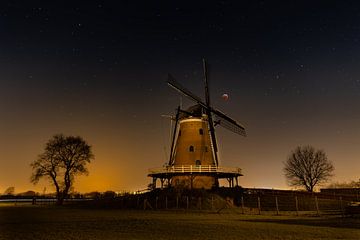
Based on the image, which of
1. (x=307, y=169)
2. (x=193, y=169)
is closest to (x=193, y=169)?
(x=193, y=169)

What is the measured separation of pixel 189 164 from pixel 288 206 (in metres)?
12.8

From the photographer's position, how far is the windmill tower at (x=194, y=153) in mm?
41562

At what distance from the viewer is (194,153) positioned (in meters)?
43.3

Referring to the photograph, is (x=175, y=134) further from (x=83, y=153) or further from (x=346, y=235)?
(x=346, y=235)

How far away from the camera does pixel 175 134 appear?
46.0 metres

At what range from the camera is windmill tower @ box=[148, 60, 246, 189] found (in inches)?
1636

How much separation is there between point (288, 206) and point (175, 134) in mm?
17168

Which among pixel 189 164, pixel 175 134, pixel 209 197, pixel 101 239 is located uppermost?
pixel 175 134

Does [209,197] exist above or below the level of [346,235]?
above

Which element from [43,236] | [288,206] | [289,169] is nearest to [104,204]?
[288,206]

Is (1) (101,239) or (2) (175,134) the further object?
(2) (175,134)

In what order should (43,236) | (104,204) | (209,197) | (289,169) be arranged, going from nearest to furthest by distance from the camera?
(43,236) → (209,197) → (104,204) → (289,169)

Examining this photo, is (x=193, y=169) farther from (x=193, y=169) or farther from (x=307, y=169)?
(x=307, y=169)

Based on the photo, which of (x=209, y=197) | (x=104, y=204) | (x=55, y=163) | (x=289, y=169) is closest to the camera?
(x=209, y=197)
